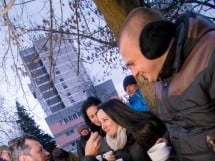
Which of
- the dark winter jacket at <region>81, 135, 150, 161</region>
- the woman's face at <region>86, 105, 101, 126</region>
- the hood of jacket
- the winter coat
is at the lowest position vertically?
the dark winter jacket at <region>81, 135, 150, 161</region>

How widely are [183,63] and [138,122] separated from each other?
1.58m

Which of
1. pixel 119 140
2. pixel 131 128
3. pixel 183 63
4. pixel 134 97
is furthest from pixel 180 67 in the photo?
pixel 134 97

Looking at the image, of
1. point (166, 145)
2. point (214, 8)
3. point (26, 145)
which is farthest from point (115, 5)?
point (214, 8)

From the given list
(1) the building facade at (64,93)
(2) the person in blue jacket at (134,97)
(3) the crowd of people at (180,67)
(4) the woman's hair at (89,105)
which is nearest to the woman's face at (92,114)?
(4) the woman's hair at (89,105)

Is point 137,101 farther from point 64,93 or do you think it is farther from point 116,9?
point 64,93

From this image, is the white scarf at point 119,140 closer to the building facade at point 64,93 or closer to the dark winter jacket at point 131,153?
the dark winter jacket at point 131,153

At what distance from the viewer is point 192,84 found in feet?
6.23

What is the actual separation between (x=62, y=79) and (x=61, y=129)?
20.3m

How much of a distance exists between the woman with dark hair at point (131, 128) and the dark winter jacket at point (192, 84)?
128cm

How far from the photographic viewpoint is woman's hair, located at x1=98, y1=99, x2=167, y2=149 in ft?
11.2

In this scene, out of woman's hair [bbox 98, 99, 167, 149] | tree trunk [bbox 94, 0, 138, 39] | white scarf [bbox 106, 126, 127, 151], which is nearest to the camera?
woman's hair [bbox 98, 99, 167, 149]

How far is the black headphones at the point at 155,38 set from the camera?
1927 millimetres

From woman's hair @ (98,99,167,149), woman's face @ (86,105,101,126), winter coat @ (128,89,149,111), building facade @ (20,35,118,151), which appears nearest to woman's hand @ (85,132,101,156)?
woman's hair @ (98,99,167,149)

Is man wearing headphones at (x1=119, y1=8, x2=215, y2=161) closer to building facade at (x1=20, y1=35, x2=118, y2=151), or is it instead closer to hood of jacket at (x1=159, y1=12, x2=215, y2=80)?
hood of jacket at (x1=159, y1=12, x2=215, y2=80)
